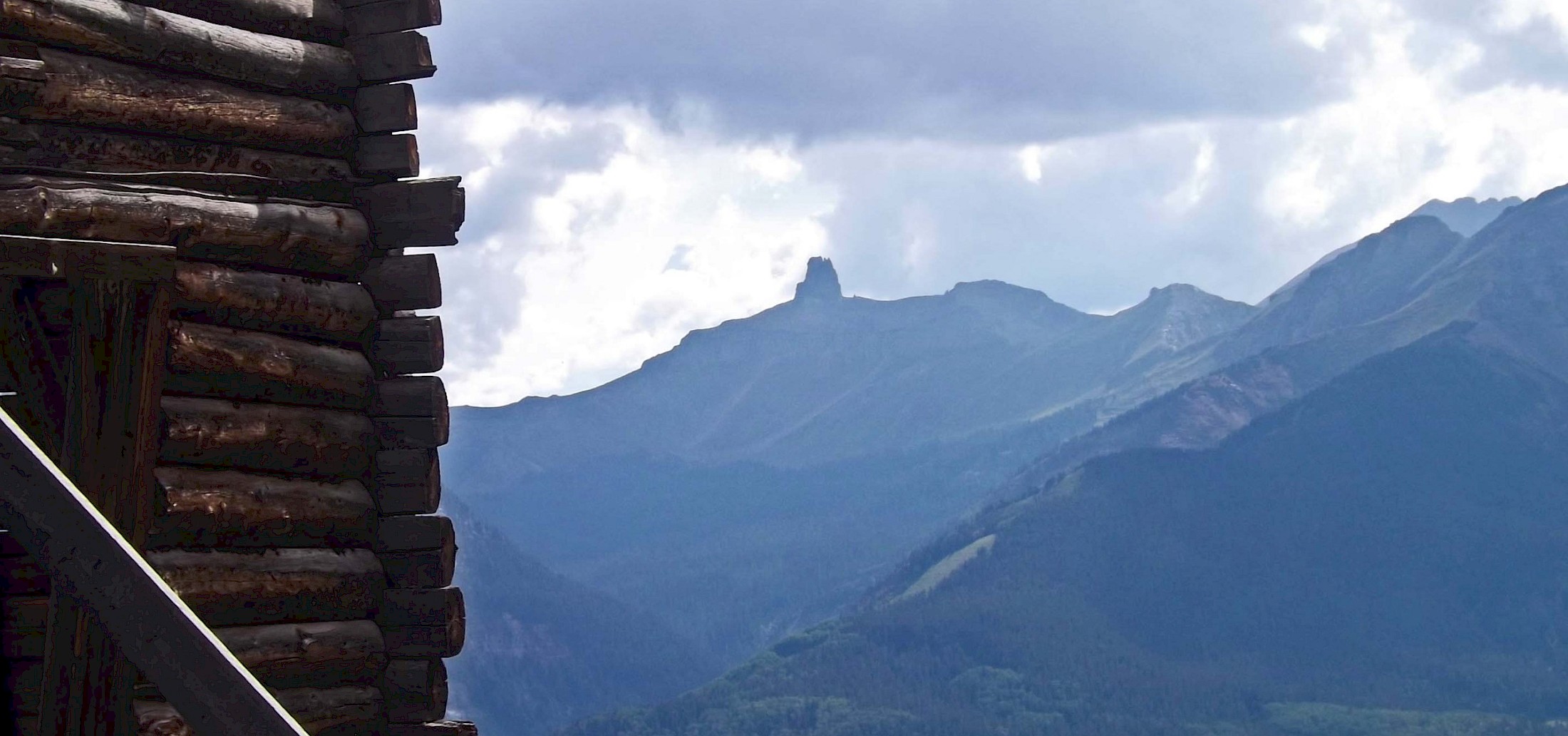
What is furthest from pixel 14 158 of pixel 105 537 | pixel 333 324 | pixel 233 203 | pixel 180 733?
pixel 105 537

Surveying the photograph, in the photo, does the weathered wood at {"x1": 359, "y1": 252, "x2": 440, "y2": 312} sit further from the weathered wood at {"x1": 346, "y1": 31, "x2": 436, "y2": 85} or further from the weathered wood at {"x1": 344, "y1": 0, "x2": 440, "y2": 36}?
the weathered wood at {"x1": 344, "y1": 0, "x2": 440, "y2": 36}

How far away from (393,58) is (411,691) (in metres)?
3.27

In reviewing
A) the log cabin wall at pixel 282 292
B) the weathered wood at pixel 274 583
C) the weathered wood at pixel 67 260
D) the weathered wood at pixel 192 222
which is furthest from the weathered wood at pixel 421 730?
the weathered wood at pixel 67 260

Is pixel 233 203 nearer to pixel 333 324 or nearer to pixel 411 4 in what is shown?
pixel 333 324

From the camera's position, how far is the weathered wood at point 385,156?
935cm

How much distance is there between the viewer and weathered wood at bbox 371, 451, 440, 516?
9.07m

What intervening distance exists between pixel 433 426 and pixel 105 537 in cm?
492

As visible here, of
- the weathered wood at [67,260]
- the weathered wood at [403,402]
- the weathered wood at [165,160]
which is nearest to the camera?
the weathered wood at [67,260]

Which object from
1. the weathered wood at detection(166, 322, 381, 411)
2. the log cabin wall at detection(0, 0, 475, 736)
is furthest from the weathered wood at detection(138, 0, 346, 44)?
the weathered wood at detection(166, 322, 381, 411)

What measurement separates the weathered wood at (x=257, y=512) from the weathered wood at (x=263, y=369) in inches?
15.0

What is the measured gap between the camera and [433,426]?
363 inches

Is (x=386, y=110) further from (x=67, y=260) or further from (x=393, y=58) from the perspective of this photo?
(x=67, y=260)

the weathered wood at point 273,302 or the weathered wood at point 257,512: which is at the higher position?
the weathered wood at point 273,302

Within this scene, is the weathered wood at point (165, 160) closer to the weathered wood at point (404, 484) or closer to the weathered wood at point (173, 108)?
the weathered wood at point (173, 108)
